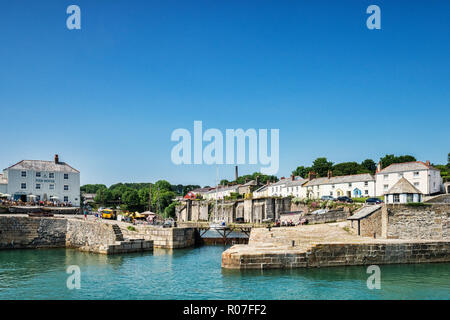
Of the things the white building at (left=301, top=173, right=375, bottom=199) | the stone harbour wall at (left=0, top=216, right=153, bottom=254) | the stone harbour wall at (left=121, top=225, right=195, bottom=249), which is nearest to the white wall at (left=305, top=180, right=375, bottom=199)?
the white building at (left=301, top=173, right=375, bottom=199)

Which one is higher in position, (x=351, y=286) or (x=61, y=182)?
(x=61, y=182)

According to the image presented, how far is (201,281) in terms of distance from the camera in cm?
2067

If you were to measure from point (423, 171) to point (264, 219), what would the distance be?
87.3 ft

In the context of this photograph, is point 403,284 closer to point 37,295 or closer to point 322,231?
point 322,231

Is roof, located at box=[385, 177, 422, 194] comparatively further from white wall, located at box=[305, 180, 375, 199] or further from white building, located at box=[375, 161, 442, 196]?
white wall, located at box=[305, 180, 375, 199]

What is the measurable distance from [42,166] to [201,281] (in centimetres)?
4251

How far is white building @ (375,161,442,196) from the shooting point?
56.9 m

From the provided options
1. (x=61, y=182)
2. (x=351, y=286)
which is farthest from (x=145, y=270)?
(x=61, y=182)

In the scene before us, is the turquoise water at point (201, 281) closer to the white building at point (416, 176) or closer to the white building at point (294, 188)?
the white building at point (416, 176)

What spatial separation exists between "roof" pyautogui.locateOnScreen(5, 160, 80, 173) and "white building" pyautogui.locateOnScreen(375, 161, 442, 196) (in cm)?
4923

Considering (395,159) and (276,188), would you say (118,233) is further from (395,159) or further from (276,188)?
(395,159)

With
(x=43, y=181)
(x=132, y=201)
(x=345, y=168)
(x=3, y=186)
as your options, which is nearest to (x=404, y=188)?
(x=43, y=181)

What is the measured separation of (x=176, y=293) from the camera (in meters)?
18.1

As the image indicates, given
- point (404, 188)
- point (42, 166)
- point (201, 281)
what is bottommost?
point (201, 281)
